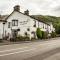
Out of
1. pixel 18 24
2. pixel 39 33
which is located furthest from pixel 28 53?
pixel 39 33

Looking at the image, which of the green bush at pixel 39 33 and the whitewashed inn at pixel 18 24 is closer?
the whitewashed inn at pixel 18 24

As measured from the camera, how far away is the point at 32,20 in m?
55.3

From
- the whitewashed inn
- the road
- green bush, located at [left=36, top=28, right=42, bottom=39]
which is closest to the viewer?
the road

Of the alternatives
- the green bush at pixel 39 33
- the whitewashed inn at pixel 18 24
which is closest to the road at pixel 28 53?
the whitewashed inn at pixel 18 24

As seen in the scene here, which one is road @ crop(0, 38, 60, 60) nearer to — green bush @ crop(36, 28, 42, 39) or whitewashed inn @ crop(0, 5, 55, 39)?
whitewashed inn @ crop(0, 5, 55, 39)

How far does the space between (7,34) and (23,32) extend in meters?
4.36

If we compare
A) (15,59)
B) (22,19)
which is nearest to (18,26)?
(22,19)

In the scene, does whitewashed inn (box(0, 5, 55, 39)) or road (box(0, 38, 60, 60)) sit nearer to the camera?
road (box(0, 38, 60, 60))

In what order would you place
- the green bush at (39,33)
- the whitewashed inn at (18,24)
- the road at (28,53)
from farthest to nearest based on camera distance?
1. the green bush at (39,33)
2. the whitewashed inn at (18,24)
3. the road at (28,53)

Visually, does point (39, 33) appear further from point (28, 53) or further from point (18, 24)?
point (28, 53)

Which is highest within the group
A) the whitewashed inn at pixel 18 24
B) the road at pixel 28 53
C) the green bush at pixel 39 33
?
the whitewashed inn at pixel 18 24

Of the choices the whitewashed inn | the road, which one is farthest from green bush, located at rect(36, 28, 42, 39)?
the road

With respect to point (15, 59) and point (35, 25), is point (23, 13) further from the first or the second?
point (15, 59)

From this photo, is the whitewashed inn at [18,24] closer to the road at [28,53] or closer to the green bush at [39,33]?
the green bush at [39,33]
